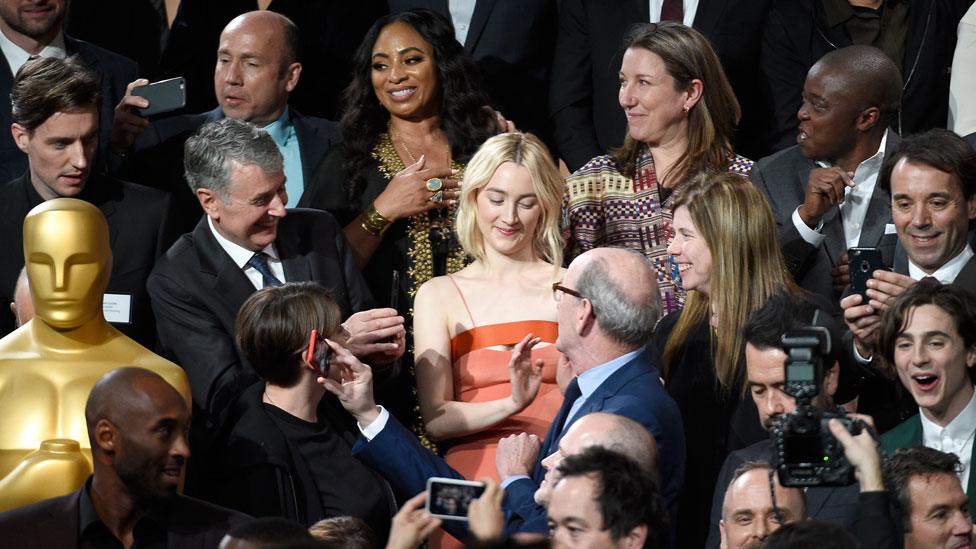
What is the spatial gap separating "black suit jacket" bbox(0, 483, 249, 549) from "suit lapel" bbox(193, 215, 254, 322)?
1105 mm

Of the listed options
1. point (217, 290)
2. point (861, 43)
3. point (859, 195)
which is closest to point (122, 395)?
point (217, 290)

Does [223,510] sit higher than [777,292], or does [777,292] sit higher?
[777,292]

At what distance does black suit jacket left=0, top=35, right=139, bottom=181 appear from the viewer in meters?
6.44

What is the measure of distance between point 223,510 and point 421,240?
1.95 metres

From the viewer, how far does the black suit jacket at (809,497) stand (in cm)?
464

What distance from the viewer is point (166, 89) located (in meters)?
6.56

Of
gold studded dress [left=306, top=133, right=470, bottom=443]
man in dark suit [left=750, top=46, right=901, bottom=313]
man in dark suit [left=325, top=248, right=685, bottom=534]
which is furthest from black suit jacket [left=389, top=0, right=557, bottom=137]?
man in dark suit [left=325, top=248, right=685, bottom=534]

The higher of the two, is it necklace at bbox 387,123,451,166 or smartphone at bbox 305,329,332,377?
necklace at bbox 387,123,451,166

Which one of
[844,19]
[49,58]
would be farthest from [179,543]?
[844,19]

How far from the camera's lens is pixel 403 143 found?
6508 mm

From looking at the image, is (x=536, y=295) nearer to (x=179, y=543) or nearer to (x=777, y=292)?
(x=777, y=292)

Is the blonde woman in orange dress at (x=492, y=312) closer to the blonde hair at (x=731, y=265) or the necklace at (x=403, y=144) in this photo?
the blonde hair at (x=731, y=265)

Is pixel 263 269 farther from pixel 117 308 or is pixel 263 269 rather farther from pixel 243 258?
pixel 117 308

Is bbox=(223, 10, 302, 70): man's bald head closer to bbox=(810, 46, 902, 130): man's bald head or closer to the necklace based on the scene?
the necklace
